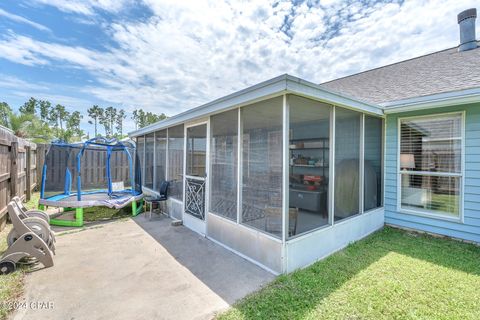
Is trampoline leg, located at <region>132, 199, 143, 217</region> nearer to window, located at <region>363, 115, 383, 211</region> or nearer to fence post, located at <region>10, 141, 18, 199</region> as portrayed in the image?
fence post, located at <region>10, 141, 18, 199</region>

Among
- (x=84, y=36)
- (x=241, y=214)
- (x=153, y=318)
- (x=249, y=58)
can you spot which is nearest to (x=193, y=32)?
(x=249, y=58)

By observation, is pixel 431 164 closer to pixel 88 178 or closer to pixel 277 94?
pixel 277 94

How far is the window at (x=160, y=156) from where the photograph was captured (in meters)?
6.52

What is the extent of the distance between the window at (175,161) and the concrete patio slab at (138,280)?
1.55m

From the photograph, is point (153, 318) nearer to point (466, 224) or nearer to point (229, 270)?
point (229, 270)

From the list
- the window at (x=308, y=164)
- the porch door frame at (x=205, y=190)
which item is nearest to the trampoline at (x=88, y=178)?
the porch door frame at (x=205, y=190)

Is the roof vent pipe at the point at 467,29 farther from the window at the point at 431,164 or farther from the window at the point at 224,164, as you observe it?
the window at the point at 224,164

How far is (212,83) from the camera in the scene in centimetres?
1025

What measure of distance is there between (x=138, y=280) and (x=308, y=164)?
504 centimetres

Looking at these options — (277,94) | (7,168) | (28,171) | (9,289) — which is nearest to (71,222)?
(7,168)

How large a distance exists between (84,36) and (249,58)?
5293 millimetres

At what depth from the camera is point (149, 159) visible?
7.48m

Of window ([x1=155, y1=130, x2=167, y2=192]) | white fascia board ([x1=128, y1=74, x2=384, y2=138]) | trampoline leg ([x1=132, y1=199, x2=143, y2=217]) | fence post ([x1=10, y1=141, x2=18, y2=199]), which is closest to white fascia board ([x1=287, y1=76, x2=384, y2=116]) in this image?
white fascia board ([x1=128, y1=74, x2=384, y2=138])

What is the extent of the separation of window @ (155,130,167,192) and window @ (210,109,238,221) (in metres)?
2.70
